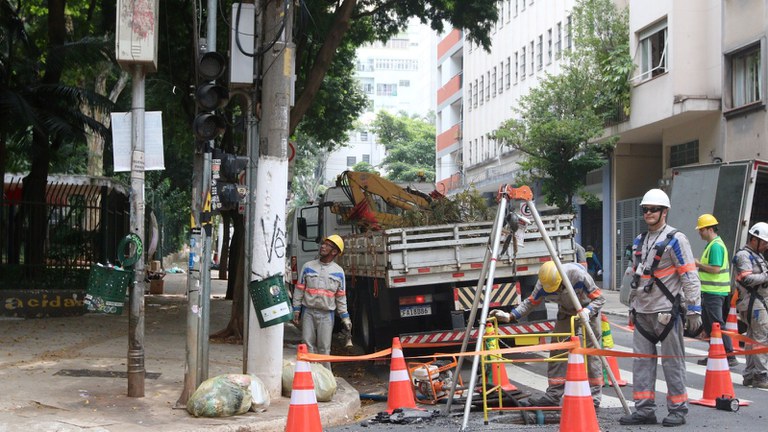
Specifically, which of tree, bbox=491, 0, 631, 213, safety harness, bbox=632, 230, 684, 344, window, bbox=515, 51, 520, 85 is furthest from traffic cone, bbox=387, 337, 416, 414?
window, bbox=515, 51, 520, 85

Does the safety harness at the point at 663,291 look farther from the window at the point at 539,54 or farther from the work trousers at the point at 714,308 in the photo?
the window at the point at 539,54

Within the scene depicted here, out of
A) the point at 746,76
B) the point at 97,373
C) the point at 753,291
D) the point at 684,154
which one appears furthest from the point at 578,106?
the point at 97,373

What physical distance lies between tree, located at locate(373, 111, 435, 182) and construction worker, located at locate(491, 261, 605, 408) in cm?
6793

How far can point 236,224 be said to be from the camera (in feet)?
68.4

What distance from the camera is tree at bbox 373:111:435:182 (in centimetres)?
7951

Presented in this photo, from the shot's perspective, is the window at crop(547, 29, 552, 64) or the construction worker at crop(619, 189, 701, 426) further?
the window at crop(547, 29, 552, 64)

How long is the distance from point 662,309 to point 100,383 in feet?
18.7

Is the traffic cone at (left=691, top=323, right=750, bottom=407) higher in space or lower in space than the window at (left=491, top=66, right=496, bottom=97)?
lower

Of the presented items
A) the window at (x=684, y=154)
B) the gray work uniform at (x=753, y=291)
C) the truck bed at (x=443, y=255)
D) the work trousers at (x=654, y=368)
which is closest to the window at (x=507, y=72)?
the window at (x=684, y=154)

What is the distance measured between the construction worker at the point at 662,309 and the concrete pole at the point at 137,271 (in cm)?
449

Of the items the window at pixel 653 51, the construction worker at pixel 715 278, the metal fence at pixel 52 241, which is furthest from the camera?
the window at pixel 653 51

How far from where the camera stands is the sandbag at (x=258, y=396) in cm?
847

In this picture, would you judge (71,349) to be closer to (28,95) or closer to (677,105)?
(28,95)

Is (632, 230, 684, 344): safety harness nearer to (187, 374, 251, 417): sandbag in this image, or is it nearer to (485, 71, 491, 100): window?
(187, 374, 251, 417): sandbag
